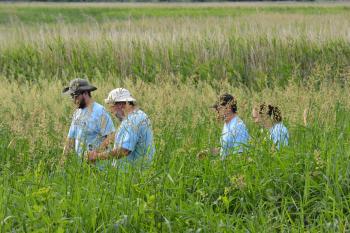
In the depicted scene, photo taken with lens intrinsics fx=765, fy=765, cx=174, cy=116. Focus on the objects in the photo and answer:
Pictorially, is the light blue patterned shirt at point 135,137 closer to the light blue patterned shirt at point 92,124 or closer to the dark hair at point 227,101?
the light blue patterned shirt at point 92,124

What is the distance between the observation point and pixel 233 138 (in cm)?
642

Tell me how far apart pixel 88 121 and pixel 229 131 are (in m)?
1.28

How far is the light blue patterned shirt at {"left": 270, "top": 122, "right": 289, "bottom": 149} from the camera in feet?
20.6

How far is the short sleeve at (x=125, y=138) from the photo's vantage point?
243 inches

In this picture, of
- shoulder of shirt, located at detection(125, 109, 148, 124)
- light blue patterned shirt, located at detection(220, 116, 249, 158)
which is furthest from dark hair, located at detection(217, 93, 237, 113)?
shoulder of shirt, located at detection(125, 109, 148, 124)

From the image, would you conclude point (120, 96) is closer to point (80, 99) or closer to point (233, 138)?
point (80, 99)

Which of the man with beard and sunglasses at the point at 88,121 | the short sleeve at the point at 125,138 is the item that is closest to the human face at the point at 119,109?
the man with beard and sunglasses at the point at 88,121

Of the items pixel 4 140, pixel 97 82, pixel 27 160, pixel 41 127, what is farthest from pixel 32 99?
pixel 41 127

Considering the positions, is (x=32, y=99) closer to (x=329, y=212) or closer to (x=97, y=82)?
(x=97, y=82)

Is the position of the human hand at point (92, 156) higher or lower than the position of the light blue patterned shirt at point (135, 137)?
lower

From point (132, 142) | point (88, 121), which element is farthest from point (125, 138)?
point (88, 121)

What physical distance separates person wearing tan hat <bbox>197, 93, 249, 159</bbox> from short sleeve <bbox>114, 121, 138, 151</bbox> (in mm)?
556

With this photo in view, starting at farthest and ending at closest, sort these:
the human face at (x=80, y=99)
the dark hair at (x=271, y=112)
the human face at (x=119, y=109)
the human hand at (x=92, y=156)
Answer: the human face at (x=80, y=99) → the human face at (x=119, y=109) → the dark hair at (x=271, y=112) → the human hand at (x=92, y=156)

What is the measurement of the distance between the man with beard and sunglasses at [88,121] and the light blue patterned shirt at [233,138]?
0.92 meters
